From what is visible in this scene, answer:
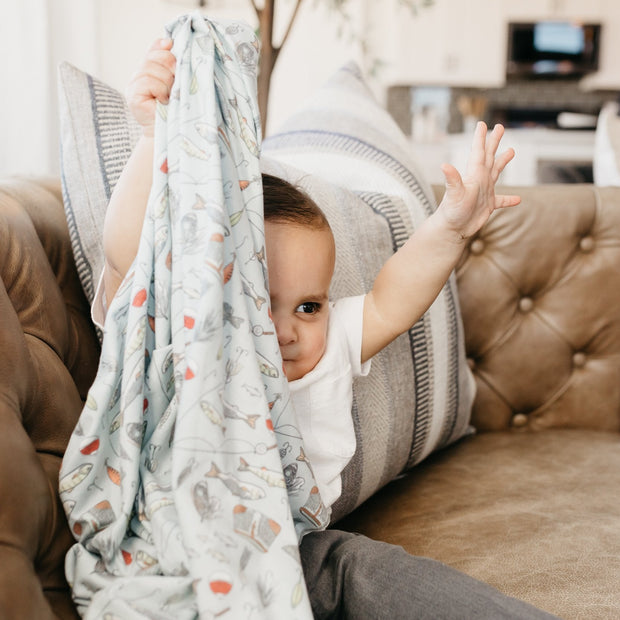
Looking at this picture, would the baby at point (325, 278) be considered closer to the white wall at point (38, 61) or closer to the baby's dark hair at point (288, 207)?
the baby's dark hair at point (288, 207)

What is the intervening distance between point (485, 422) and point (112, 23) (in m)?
3.01

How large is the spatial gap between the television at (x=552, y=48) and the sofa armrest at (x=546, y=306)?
3982 millimetres

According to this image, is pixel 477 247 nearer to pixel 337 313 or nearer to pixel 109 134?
pixel 337 313

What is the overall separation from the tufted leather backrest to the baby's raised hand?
45cm

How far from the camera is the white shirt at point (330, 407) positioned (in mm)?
842

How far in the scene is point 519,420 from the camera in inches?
52.9

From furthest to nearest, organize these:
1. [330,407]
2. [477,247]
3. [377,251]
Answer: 1. [477,247]
2. [377,251]
3. [330,407]

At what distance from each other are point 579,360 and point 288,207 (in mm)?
766

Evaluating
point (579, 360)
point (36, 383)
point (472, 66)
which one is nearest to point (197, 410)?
point (36, 383)

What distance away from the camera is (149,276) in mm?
704

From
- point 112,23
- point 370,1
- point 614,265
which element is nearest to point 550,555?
point 614,265

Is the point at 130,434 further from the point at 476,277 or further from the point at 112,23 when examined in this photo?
the point at 112,23

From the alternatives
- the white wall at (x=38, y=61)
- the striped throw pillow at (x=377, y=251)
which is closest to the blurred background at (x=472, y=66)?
the white wall at (x=38, y=61)

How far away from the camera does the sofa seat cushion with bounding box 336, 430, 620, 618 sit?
2.56ft
